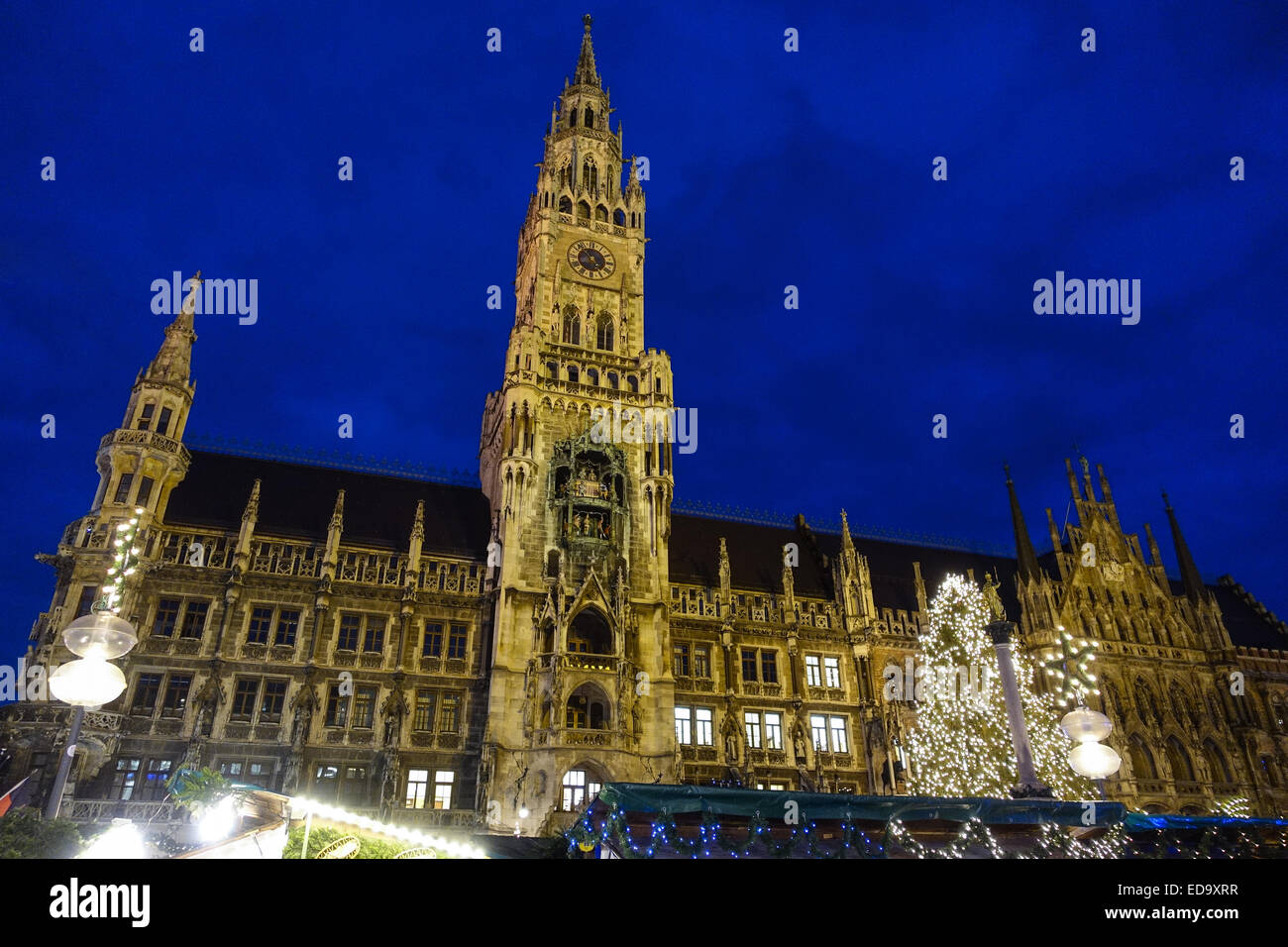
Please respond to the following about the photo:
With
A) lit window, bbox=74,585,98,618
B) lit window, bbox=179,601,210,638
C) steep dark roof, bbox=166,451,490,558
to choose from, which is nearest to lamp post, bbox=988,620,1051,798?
steep dark roof, bbox=166,451,490,558

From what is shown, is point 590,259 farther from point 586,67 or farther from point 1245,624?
point 1245,624

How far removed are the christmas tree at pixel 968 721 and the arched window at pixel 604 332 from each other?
24.1 metres

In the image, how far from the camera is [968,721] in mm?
38125

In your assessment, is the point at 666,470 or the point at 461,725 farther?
the point at 666,470

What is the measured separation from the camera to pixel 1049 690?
148 feet

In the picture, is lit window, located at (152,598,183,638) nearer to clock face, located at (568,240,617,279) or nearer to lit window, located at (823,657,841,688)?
clock face, located at (568,240,617,279)

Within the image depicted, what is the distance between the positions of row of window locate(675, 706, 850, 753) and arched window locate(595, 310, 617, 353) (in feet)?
71.6

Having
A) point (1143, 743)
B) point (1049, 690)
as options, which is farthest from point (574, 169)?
point (1143, 743)

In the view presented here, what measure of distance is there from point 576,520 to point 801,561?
1783 cm

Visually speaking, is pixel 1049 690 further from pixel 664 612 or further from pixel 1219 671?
pixel 664 612

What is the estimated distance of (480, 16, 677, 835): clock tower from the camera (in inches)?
1361
